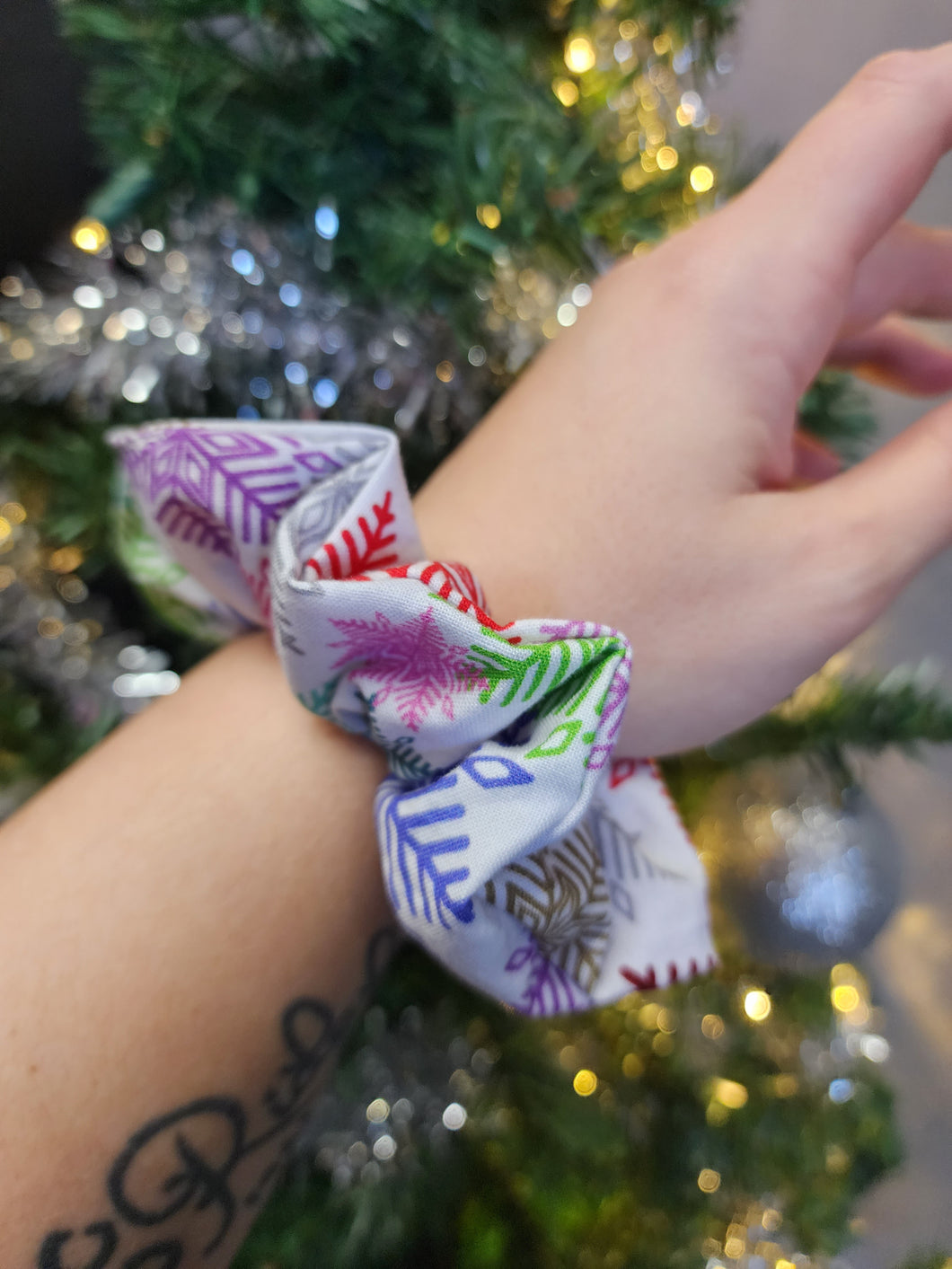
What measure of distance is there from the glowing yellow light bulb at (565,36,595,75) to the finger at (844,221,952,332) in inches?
10.2

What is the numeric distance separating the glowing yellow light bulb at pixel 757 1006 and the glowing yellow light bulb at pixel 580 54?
32.2 inches

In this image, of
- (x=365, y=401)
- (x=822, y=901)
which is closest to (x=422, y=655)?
(x=365, y=401)

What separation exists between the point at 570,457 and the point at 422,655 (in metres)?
0.20

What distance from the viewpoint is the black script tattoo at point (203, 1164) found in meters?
0.32

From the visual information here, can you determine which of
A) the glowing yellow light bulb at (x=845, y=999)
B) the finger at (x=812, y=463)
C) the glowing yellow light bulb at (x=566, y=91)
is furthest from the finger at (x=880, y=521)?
the glowing yellow light bulb at (x=845, y=999)

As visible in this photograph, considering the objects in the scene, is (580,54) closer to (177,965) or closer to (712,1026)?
(177,965)

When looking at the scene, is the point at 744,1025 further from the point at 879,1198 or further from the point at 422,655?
the point at 422,655

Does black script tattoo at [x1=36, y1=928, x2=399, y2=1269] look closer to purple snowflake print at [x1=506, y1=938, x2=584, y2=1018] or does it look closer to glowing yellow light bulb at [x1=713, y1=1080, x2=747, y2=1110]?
purple snowflake print at [x1=506, y1=938, x2=584, y2=1018]

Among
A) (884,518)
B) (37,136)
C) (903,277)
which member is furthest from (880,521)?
(37,136)

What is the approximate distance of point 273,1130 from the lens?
1.26 ft

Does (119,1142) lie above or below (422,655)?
below

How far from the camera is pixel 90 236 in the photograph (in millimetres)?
520

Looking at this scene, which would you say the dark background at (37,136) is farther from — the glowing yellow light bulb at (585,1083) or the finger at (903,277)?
the glowing yellow light bulb at (585,1083)

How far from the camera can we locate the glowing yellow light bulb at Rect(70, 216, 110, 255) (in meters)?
0.52
